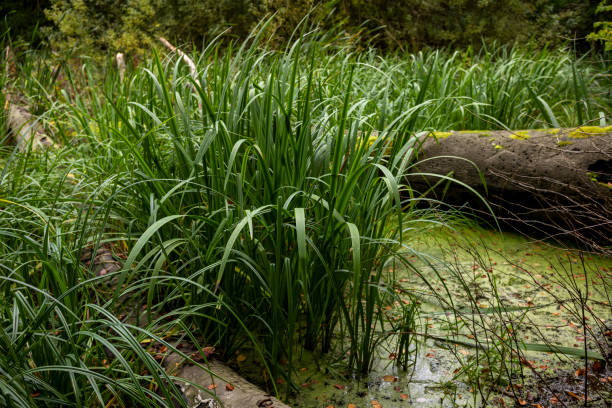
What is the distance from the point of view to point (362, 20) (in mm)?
8750

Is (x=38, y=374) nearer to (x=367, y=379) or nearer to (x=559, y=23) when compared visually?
(x=367, y=379)

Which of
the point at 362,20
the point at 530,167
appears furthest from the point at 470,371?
the point at 362,20

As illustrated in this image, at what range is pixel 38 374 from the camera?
1.27 meters

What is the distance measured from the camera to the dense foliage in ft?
26.2

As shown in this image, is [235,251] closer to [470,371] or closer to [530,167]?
[470,371]

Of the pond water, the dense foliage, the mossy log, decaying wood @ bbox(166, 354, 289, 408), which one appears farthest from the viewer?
the dense foliage

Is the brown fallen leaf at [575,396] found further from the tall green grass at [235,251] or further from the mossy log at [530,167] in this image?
the mossy log at [530,167]

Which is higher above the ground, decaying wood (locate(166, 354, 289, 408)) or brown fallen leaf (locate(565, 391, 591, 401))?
decaying wood (locate(166, 354, 289, 408))

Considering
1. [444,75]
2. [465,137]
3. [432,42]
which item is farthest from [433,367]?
[432,42]

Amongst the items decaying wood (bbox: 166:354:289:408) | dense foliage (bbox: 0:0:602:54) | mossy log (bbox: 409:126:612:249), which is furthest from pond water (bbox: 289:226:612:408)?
dense foliage (bbox: 0:0:602:54)

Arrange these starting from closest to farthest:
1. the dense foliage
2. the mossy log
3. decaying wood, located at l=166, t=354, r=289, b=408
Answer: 1. decaying wood, located at l=166, t=354, r=289, b=408
2. the mossy log
3. the dense foliage

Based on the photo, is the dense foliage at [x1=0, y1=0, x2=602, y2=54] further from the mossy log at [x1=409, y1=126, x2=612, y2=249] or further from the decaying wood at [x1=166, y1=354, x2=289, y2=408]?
the decaying wood at [x1=166, y1=354, x2=289, y2=408]

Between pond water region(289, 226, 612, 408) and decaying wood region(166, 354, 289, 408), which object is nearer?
decaying wood region(166, 354, 289, 408)

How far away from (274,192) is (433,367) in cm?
81
